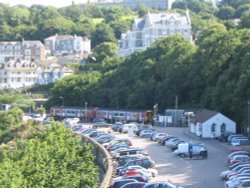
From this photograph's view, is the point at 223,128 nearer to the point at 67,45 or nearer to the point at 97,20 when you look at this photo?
the point at 67,45

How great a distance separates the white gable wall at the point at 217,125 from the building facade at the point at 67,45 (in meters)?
81.8

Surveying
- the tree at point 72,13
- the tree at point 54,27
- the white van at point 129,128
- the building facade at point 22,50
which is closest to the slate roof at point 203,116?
the white van at point 129,128

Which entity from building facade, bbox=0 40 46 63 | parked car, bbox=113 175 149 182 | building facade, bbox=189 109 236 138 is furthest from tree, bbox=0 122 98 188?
building facade, bbox=0 40 46 63

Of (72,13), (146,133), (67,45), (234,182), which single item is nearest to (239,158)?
(234,182)

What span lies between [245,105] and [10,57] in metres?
83.5

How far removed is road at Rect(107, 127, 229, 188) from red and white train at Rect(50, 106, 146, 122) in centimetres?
1965

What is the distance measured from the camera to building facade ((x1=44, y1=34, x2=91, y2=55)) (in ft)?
426

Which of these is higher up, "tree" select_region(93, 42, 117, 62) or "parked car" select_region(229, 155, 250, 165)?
"tree" select_region(93, 42, 117, 62)

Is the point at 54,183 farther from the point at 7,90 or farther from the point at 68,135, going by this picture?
the point at 7,90

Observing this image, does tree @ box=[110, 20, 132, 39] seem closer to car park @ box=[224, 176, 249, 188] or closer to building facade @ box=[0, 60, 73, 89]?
building facade @ box=[0, 60, 73, 89]

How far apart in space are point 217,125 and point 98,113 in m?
24.0

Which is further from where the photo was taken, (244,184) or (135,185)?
(135,185)

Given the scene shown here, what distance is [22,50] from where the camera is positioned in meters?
125

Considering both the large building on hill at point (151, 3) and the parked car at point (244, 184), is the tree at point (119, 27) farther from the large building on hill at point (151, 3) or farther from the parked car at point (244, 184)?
the parked car at point (244, 184)
